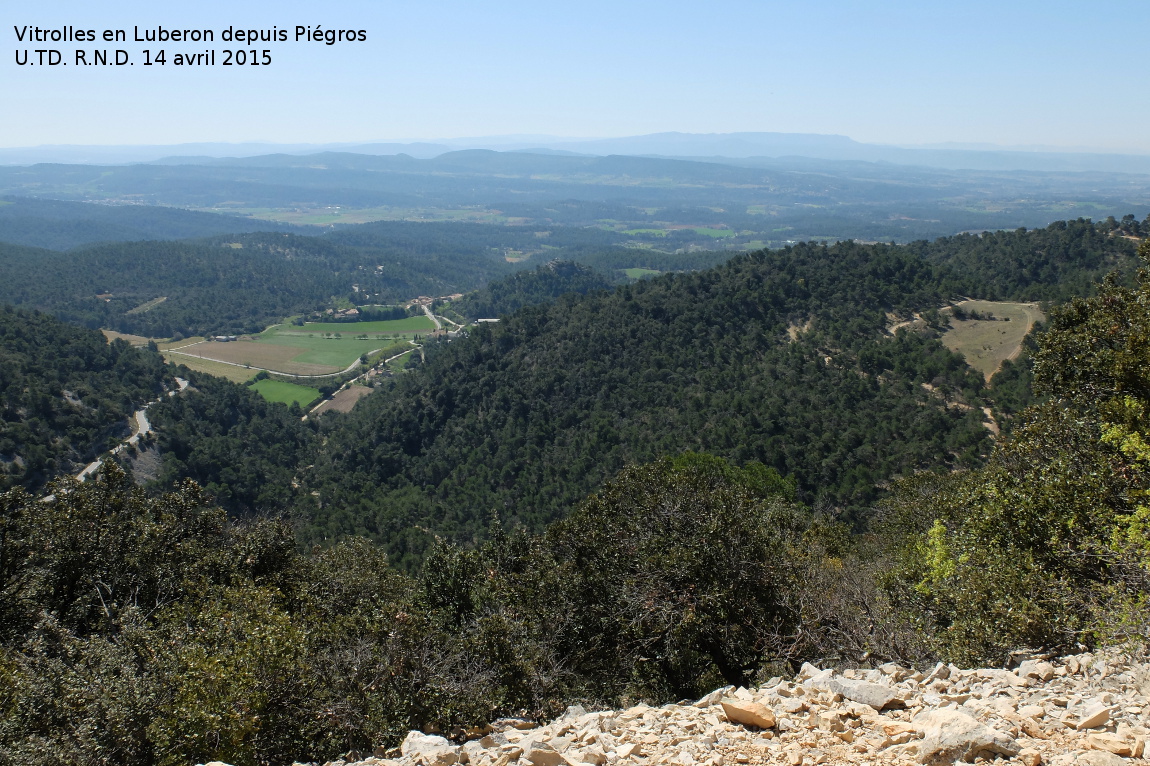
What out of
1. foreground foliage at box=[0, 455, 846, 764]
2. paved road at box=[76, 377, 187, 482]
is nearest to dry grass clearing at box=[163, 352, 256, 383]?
paved road at box=[76, 377, 187, 482]

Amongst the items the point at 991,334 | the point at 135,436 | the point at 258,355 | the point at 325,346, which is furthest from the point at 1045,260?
the point at 258,355

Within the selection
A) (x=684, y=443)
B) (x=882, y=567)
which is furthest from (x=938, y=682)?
(x=684, y=443)

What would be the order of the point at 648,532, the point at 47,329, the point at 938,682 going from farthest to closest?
the point at 47,329, the point at 648,532, the point at 938,682

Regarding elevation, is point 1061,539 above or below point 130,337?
above

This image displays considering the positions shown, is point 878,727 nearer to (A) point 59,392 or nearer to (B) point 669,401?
(B) point 669,401

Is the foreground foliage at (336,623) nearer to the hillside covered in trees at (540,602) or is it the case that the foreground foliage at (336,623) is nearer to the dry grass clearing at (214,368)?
the hillside covered in trees at (540,602)

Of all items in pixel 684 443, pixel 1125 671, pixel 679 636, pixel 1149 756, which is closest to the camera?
pixel 1149 756

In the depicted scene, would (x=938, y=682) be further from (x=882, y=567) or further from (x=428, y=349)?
(x=428, y=349)
